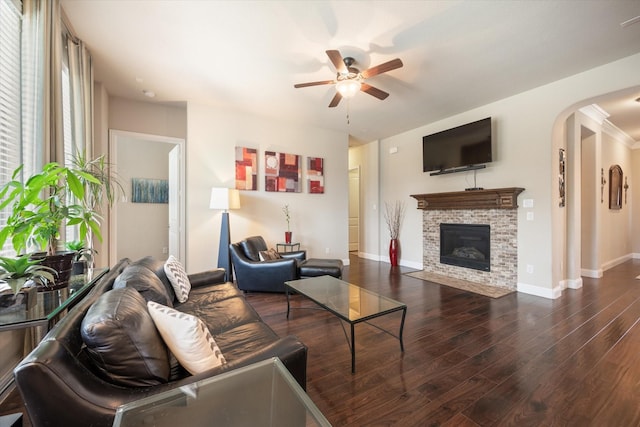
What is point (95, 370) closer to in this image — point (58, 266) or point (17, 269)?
point (17, 269)

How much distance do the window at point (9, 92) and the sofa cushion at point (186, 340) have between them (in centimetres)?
165

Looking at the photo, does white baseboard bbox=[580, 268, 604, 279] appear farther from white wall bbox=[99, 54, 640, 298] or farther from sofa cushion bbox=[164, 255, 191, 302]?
sofa cushion bbox=[164, 255, 191, 302]

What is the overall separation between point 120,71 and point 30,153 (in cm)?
203

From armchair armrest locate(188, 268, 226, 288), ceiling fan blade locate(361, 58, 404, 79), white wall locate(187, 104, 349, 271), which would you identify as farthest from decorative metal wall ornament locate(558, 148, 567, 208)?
armchair armrest locate(188, 268, 226, 288)

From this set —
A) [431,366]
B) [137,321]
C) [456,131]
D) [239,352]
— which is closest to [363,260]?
[456,131]

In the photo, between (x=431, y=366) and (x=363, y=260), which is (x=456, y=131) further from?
(x=431, y=366)

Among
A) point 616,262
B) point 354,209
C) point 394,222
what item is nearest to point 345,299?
point 394,222

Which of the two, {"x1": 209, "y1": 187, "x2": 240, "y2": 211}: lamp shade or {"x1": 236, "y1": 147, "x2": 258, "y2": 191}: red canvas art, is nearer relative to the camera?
{"x1": 209, "y1": 187, "x2": 240, "y2": 211}: lamp shade

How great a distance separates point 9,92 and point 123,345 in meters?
2.12

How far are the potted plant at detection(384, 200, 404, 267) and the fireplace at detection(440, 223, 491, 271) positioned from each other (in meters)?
1.00

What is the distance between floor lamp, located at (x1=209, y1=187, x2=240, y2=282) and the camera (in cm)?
413

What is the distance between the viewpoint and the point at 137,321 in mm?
1028

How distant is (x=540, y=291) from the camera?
365 centimetres

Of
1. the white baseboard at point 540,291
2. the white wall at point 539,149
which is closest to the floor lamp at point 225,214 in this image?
the white wall at point 539,149
